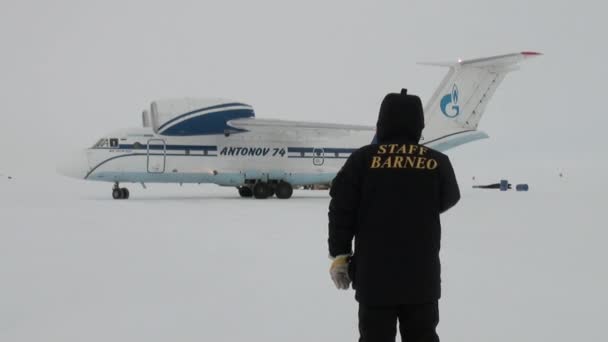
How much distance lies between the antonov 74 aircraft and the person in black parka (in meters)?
19.5

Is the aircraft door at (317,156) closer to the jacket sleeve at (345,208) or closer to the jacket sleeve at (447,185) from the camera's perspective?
the jacket sleeve at (447,185)

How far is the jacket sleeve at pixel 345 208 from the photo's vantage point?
389 centimetres

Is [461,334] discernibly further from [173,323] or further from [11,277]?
[11,277]

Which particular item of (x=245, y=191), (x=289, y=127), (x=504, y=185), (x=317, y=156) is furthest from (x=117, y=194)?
(x=504, y=185)

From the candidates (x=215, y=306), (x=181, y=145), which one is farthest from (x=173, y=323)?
(x=181, y=145)

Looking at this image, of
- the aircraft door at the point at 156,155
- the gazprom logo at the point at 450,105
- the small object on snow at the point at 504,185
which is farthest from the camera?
the small object on snow at the point at 504,185

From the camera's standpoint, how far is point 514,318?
5.75m

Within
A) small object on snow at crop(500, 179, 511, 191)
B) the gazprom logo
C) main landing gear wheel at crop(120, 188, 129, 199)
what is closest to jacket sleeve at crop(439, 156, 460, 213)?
main landing gear wheel at crop(120, 188, 129, 199)

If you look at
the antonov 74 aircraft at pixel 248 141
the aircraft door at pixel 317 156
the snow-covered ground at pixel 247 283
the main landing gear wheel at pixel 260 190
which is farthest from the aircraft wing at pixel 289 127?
the snow-covered ground at pixel 247 283

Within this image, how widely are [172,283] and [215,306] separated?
1133 mm

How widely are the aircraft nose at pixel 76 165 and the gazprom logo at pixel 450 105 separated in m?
12.7

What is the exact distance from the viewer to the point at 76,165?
22406 millimetres

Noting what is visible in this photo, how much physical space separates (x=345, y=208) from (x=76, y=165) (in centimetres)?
2001

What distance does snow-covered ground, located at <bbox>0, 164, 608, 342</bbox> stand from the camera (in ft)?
17.8
